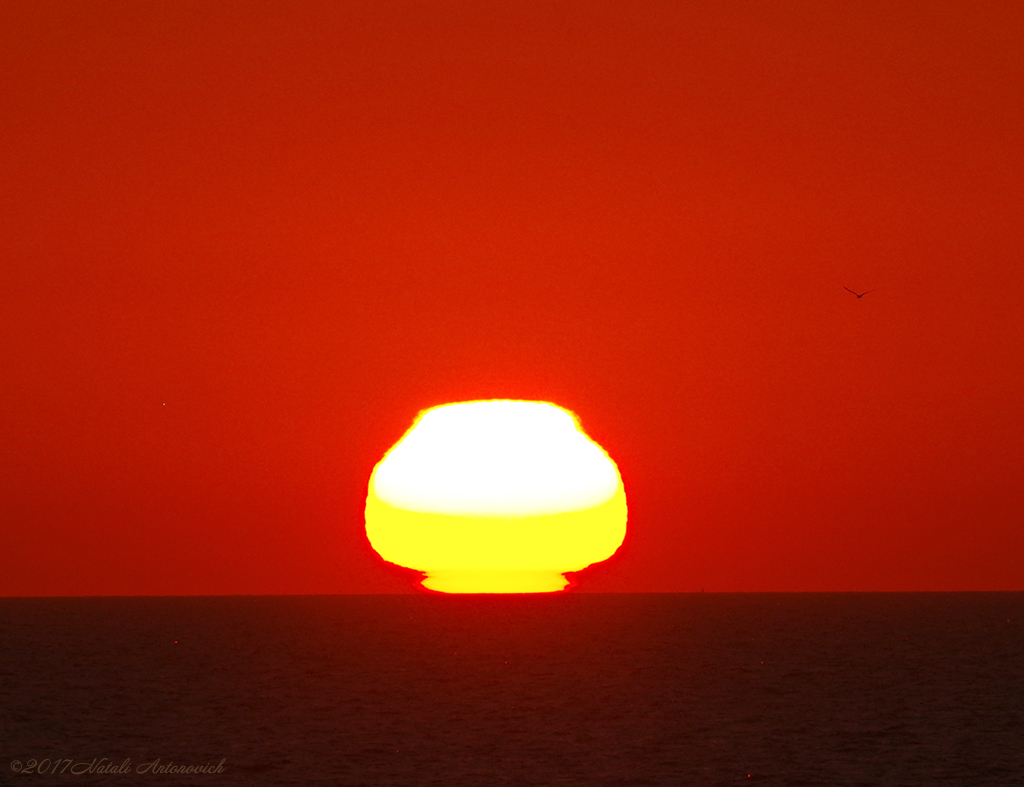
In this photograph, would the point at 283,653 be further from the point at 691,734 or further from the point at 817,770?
the point at 817,770

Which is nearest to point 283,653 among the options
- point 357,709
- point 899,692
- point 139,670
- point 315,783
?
point 139,670

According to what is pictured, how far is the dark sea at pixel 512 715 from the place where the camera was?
186ft

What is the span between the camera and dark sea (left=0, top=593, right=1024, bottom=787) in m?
56.8

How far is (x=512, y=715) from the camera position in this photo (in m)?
77.4

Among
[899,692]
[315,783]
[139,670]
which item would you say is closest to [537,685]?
[899,692]

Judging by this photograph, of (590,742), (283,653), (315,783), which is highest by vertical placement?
(283,653)

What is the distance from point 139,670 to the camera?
110 m

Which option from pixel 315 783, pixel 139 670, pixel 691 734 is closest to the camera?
pixel 315 783

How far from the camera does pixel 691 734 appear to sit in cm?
6994

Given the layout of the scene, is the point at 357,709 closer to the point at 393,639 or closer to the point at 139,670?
the point at 139,670

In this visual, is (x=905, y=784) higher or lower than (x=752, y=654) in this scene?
lower

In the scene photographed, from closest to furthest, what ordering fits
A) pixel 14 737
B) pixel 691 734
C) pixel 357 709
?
pixel 14 737 < pixel 691 734 < pixel 357 709

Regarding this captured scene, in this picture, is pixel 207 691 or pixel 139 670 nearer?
pixel 207 691

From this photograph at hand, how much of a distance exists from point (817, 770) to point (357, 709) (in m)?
33.8
